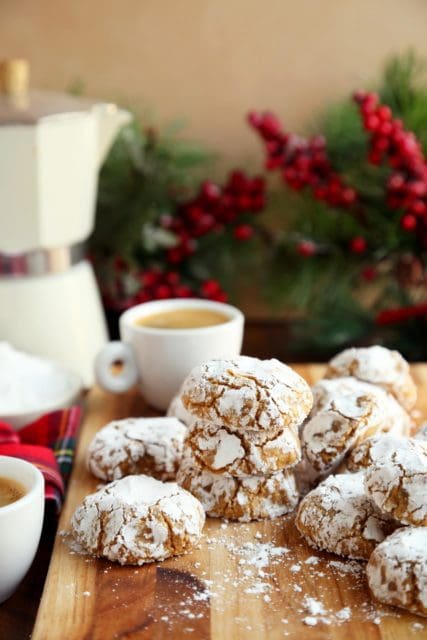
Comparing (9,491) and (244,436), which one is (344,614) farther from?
(9,491)

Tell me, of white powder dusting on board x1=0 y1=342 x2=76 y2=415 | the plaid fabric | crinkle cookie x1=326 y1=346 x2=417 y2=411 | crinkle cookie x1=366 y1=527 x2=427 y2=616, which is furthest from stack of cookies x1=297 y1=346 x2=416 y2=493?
white powder dusting on board x1=0 y1=342 x2=76 y2=415

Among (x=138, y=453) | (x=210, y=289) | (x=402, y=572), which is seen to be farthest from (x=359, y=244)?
(x=402, y=572)

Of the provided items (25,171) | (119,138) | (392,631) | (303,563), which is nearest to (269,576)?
(303,563)

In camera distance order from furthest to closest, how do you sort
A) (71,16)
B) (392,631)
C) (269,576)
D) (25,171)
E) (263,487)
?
(71,16) < (25,171) < (263,487) < (269,576) < (392,631)

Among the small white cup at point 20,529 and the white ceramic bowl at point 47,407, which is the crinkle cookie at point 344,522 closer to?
the small white cup at point 20,529

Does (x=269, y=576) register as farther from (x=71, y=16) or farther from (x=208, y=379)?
(x=71, y=16)

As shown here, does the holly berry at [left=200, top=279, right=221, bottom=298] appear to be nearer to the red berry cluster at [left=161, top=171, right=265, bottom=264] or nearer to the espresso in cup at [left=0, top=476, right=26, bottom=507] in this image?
the red berry cluster at [left=161, top=171, right=265, bottom=264]
